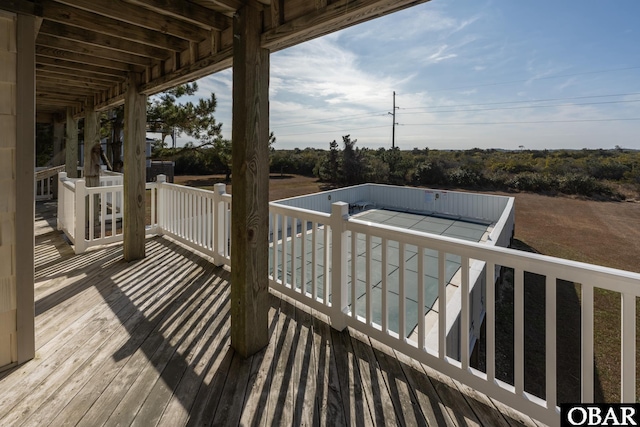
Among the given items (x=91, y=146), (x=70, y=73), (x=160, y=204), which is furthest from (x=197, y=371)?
(x=91, y=146)

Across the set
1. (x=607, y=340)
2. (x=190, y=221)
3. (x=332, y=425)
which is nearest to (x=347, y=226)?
(x=332, y=425)

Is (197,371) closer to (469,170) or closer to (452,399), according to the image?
(452,399)

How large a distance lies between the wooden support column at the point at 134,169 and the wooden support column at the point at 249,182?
2277 millimetres

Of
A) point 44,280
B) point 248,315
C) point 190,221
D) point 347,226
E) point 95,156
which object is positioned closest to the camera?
point 248,315

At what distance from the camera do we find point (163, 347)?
1938mm

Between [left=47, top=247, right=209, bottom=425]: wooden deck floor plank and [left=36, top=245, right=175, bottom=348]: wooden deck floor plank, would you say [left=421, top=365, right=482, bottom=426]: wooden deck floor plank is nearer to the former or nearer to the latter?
[left=47, top=247, right=209, bottom=425]: wooden deck floor plank

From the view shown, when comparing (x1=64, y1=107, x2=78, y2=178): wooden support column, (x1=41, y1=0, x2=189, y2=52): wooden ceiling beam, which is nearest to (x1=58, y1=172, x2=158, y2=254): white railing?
(x1=64, y1=107, x2=78, y2=178): wooden support column

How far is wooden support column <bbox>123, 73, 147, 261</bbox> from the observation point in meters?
3.36

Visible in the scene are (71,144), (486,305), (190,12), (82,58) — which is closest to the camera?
(486,305)

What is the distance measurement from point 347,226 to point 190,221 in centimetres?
263

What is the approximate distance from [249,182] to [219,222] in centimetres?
166

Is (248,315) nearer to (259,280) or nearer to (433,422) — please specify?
(259,280)

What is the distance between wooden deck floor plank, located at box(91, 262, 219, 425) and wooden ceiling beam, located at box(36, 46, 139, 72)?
243cm

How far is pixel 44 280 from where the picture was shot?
295 cm
